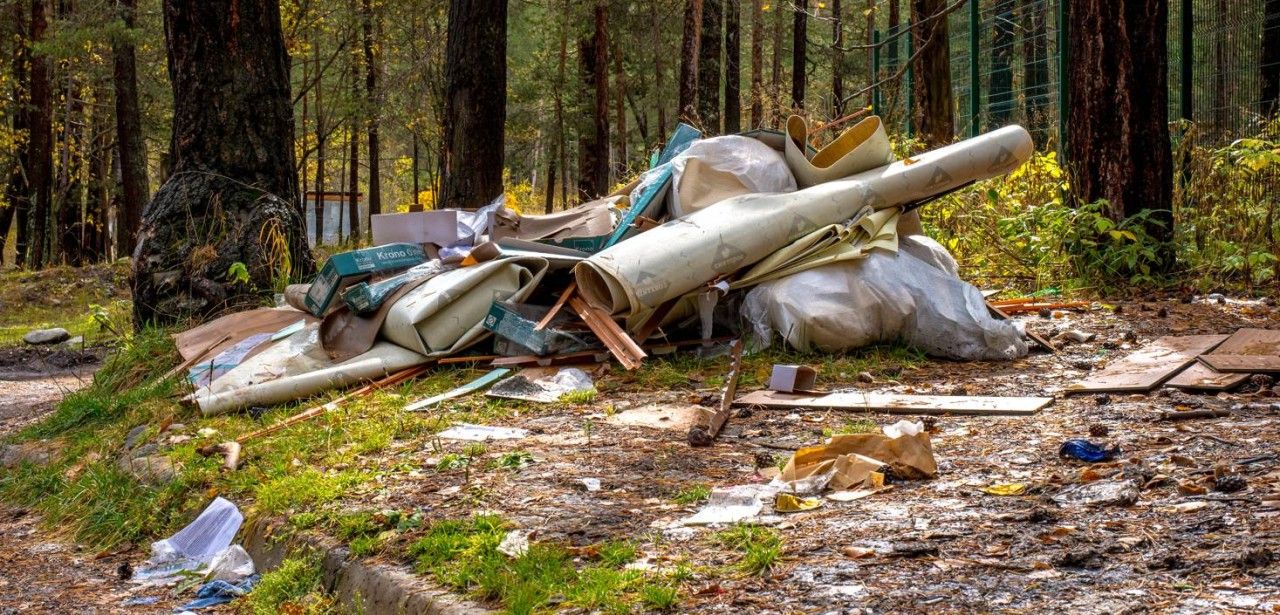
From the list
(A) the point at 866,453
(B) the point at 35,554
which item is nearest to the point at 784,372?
(A) the point at 866,453

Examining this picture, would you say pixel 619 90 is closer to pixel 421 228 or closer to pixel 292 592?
pixel 421 228

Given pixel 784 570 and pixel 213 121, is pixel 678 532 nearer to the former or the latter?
pixel 784 570

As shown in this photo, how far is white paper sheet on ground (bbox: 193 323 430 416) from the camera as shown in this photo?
5906mm

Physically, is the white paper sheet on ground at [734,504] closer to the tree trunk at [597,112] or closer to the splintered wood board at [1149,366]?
the splintered wood board at [1149,366]

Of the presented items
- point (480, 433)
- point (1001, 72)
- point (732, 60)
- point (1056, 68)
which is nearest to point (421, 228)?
point (480, 433)

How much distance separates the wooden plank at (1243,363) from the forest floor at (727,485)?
180 millimetres

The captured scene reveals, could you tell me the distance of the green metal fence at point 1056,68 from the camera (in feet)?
38.7

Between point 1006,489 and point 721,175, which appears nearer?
point 1006,489

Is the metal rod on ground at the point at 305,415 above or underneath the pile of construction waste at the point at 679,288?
underneath

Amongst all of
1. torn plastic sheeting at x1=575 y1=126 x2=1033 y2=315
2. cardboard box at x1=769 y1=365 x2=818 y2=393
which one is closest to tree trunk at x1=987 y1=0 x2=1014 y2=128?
torn plastic sheeting at x1=575 y1=126 x2=1033 y2=315

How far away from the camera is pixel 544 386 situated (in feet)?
19.0

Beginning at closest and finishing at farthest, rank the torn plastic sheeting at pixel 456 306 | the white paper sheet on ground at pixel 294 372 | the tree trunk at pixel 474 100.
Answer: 1. the white paper sheet on ground at pixel 294 372
2. the torn plastic sheeting at pixel 456 306
3. the tree trunk at pixel 474 100

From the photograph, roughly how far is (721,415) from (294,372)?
2491 mm

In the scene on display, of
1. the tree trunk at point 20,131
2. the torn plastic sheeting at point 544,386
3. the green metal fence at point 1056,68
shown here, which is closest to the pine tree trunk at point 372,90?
the tree trunk at point 20,131
